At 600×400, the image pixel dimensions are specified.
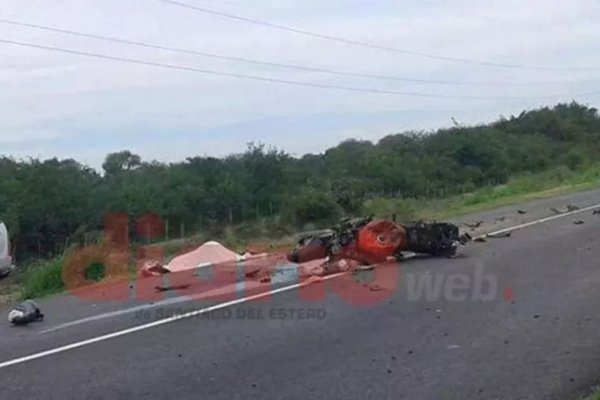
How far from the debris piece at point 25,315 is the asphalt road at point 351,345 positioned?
0.66 ft

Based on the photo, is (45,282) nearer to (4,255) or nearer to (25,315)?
(4,255)

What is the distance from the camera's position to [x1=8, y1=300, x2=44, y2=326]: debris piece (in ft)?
34.5

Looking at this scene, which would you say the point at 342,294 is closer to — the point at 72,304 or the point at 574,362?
the point at 72,304

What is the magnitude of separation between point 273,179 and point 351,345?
1489 inches

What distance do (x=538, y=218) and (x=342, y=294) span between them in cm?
1051

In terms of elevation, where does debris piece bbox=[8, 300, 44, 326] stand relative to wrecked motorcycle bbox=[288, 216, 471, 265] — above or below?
below

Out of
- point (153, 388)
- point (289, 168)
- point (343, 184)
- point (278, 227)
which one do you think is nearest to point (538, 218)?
point (278, 227)

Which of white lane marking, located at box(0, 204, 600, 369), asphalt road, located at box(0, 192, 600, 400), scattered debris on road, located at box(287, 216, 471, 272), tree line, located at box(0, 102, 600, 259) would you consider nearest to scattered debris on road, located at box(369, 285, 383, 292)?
asphalt road, located at box(0, 192, 600, 400)

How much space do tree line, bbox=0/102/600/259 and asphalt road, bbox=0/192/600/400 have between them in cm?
1430

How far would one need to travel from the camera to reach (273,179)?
4628 cm

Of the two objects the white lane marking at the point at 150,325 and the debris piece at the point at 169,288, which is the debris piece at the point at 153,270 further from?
the white lane marking at the point at 150,325

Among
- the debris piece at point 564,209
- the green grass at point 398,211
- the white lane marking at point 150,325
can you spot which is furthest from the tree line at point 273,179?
the white lane marking at point 150,325

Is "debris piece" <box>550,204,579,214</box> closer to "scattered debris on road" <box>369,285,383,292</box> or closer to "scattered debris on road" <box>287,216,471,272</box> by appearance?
"scattered debris on road" <box>287,216,471,272</box>

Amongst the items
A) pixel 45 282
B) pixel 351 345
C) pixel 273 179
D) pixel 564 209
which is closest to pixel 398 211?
pixel 564 209
